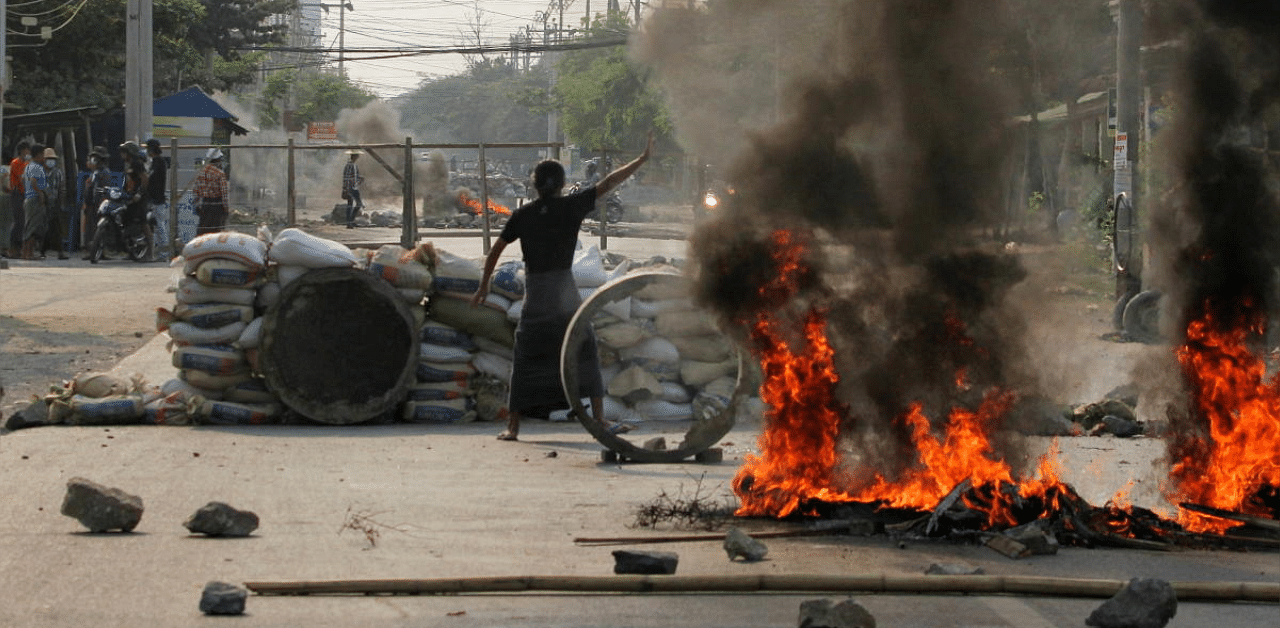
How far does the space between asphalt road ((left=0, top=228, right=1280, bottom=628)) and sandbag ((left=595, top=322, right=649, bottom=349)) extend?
0.62 meters

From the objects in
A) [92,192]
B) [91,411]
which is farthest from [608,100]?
[91,411]

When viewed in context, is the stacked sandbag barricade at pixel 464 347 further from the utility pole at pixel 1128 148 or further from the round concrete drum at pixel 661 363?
the utility pole at pixel 1128 148

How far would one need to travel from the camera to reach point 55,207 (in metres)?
25.4

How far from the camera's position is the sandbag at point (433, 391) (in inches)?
390

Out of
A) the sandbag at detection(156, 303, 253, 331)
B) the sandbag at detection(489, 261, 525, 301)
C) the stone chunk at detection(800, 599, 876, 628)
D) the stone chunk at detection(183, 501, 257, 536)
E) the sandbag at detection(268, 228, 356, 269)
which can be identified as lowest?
the stone chunk at detection(183, 501, 257, 536)

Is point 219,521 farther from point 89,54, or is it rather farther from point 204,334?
point 89,54

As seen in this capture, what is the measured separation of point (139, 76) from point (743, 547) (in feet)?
82.6

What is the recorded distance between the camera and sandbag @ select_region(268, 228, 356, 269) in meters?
9.91

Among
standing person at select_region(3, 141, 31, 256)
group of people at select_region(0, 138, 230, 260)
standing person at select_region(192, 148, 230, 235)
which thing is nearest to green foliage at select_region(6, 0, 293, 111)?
group of people at select_region(0, 138, 230, 260)

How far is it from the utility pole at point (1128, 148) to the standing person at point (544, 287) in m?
7.72

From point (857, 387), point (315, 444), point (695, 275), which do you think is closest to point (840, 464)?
point (857, 387)

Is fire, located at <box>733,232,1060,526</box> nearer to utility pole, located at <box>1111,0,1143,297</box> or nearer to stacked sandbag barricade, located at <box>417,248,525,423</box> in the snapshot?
stacked sandbag barricade, located at <box>417,248,525,423</box>

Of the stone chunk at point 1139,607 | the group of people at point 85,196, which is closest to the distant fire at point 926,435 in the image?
the stone chunk at point 1139,607

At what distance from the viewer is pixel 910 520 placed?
6090 millimetres
